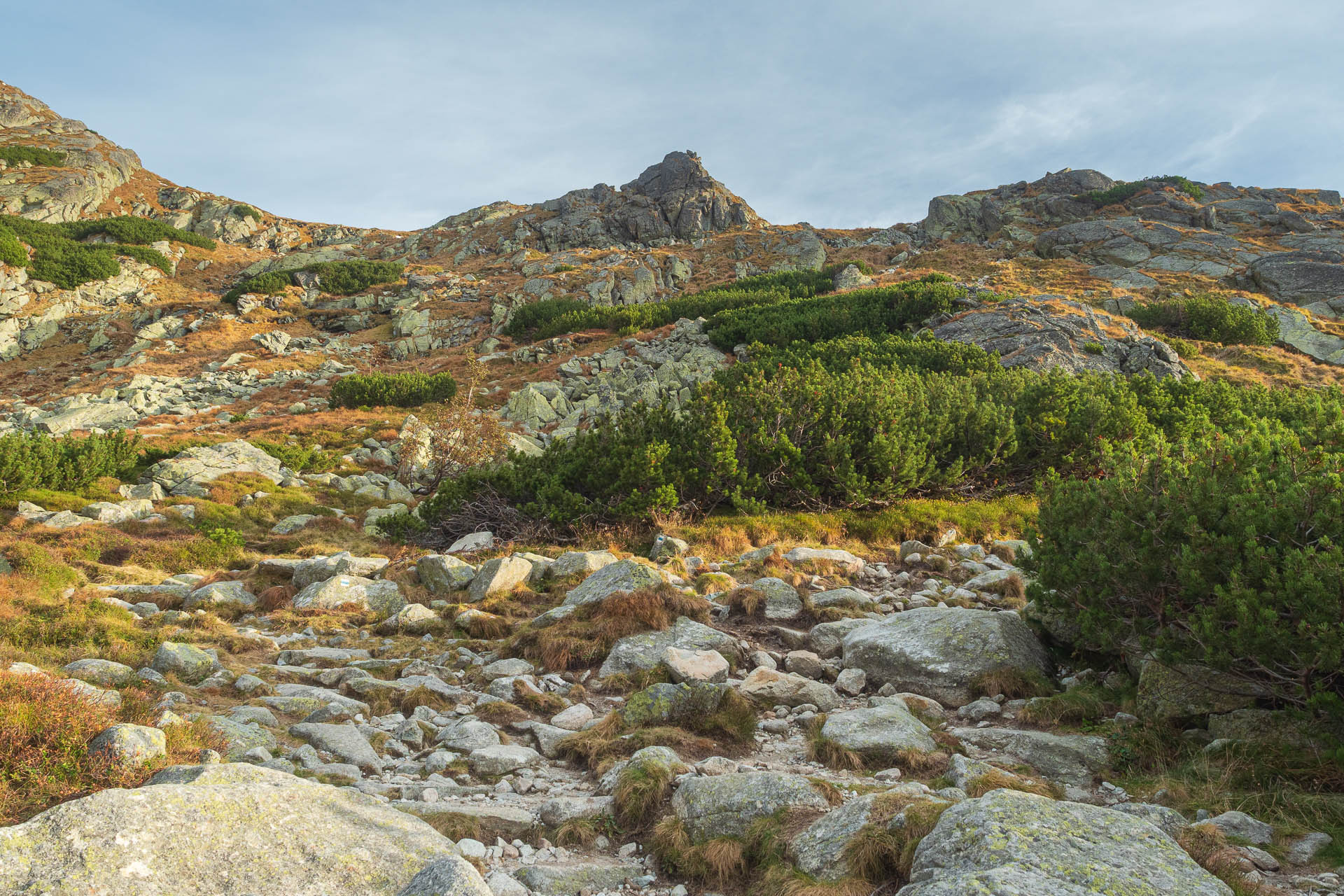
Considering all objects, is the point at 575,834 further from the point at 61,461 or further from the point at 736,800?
the point at 61,461

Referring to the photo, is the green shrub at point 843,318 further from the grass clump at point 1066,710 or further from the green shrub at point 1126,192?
the green shrub at point 1126,192

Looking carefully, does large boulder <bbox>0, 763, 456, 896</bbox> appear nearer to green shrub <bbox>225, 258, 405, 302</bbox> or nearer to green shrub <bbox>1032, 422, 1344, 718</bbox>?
green shrub <bbox>1032, 422, 1344, 718</bbox>

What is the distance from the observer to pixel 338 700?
22.0 feet

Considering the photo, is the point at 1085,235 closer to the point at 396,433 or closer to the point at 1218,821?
the point at 396,433

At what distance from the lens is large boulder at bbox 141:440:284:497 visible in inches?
698

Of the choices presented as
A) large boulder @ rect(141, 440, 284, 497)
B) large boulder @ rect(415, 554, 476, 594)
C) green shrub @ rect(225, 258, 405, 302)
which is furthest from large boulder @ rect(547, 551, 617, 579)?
green shrub @ rect(225, 258, 405, 302)

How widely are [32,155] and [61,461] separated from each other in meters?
71.3

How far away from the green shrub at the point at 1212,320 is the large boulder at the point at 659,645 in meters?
37.8

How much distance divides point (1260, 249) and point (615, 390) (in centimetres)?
5041

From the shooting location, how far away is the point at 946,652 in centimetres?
722

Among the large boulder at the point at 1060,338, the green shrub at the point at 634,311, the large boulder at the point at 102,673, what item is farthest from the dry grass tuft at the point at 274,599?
the green shrub at the point at 634,311

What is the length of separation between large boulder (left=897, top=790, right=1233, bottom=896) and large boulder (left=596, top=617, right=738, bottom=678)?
4.54 meters

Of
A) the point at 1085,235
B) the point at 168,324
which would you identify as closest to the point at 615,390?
the point at 168,324

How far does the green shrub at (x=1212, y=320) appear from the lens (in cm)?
3400
